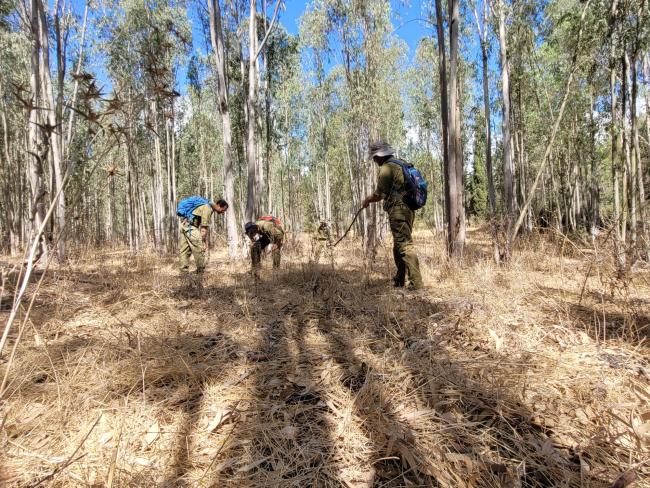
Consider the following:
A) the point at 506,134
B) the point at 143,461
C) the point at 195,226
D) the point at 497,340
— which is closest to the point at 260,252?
the point at 195,226

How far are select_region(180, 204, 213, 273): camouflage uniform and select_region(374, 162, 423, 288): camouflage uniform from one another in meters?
3.45

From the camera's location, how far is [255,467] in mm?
1324

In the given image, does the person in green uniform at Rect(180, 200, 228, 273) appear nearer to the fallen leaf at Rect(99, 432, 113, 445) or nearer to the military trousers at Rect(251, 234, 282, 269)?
the military trousers at Rect(251, 234, 282, 269)

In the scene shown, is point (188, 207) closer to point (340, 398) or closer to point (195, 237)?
point (195, 237)

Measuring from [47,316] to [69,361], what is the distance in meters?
1.36

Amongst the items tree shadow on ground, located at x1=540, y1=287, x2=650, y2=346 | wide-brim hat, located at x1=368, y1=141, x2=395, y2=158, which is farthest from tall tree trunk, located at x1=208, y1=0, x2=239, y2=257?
tree shadow on ground, located at x1=540, y1=287, x2=650, y2=346

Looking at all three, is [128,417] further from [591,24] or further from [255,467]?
[591,24]

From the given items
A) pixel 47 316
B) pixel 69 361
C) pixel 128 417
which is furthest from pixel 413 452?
pixel 47 316

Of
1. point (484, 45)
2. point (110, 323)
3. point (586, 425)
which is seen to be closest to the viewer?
point (586, 425)

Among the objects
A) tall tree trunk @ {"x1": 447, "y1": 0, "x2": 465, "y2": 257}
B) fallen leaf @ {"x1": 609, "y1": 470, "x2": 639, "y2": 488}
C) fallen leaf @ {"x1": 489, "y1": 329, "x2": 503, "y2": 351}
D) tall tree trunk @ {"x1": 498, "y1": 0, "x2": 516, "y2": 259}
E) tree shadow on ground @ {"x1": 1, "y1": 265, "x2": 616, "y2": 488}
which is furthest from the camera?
tall tree trunk @ {"x1": 498, "y1": 0, "x2": 516, "y2": 259}

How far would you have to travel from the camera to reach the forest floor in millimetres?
1257

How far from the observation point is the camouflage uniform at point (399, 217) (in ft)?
12.7

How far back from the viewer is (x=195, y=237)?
5895mm

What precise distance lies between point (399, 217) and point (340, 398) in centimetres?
254
